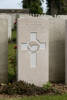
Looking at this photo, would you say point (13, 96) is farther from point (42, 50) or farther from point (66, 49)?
point (66, 49)

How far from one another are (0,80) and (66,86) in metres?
1.61

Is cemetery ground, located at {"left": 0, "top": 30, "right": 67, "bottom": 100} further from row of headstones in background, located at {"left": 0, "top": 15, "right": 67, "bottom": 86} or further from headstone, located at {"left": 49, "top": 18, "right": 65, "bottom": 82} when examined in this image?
headstone, located at {"left": 49, "top": 18, "right": 65, "bottom": 82}

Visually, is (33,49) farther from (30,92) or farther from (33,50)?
(30,92)

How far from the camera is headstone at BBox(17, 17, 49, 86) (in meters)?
7.68

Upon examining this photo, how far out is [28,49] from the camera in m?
7.77

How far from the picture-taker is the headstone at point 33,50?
25.2 feet

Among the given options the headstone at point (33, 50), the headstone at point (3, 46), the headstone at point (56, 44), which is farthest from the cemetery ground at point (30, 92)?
the headstone at point (56, 44)

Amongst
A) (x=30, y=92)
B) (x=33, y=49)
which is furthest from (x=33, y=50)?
(x=30, y=92)

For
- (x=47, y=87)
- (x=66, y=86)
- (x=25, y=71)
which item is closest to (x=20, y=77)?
(x=25, y=71)

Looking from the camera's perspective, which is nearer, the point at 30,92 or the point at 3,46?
the point at 30,92

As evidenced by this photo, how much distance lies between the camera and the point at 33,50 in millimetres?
7793

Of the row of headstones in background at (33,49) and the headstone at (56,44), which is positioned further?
the headstone at (56,44)

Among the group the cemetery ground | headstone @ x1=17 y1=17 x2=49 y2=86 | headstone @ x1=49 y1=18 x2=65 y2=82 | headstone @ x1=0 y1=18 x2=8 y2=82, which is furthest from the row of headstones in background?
headstone @ x1=49 y1=18 x2=65 y2=82

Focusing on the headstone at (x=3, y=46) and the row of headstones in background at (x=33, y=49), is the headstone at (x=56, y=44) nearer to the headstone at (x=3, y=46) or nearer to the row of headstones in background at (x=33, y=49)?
the row of headstones in background at (x=33, y=49)
